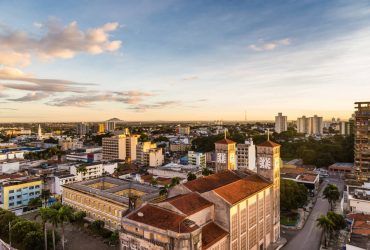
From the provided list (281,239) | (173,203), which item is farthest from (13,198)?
(281,239)

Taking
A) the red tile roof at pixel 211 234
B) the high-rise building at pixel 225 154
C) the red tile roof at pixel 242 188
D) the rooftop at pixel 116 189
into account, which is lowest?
the rooftop at pixel 116 189

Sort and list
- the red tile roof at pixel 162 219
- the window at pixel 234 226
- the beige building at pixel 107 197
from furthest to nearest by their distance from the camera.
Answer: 1. the beige building at pixel 107 197
2. the window at pixel 234 226
3. the red tile roof at pixel 162 219

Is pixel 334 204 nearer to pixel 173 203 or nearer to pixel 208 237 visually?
pixel 208 237

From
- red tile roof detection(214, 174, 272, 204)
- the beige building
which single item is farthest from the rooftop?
red tile roof detection(214, 174, 272, 204)

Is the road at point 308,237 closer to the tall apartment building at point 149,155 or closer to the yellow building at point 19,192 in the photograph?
the yellow building at point 19,192

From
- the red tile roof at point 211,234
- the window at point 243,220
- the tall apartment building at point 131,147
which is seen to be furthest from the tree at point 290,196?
the tall apartment building at point 131,147

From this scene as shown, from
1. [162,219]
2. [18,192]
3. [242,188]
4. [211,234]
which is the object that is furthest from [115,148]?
[162,219]
